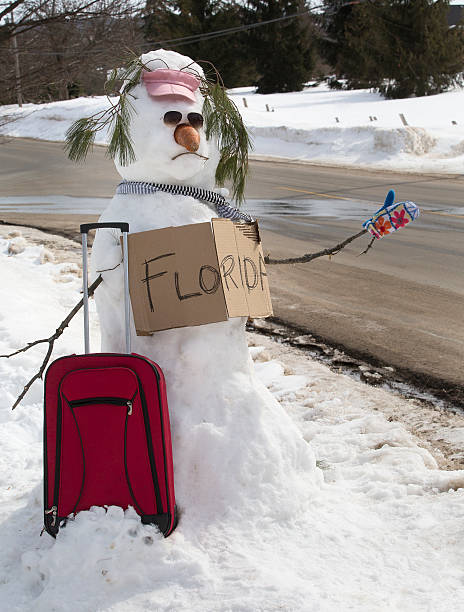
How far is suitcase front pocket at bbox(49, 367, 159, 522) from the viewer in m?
2.38

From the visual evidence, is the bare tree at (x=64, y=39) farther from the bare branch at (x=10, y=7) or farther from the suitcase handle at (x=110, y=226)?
the suitcase handle at (x=110, y=226)

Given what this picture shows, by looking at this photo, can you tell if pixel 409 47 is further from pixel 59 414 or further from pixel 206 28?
pixel 59 414

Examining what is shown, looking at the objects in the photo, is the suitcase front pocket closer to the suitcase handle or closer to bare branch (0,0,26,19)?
the suitcase handle

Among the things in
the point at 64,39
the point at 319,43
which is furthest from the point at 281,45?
the point at 64,39

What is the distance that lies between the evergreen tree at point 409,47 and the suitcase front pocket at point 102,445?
28.2 metres

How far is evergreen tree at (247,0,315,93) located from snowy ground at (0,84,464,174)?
2.85m

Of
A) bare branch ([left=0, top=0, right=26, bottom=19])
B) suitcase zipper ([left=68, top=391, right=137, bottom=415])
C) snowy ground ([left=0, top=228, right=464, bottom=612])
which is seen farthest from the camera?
bare branch ([left=0, top=0, right=26, bottom=19])

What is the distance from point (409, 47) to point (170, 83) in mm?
28148

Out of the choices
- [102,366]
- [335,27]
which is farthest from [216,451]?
[335,27]

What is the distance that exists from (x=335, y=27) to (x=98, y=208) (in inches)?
1063

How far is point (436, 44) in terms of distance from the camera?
1081 inches

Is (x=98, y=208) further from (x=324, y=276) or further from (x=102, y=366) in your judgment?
(x=102, y=366)

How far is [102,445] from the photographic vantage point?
2.42 meters

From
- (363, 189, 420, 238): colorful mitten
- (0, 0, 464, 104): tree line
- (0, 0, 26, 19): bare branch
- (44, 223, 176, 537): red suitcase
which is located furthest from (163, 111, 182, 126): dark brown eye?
(0, 0, 464, 104): tree line
